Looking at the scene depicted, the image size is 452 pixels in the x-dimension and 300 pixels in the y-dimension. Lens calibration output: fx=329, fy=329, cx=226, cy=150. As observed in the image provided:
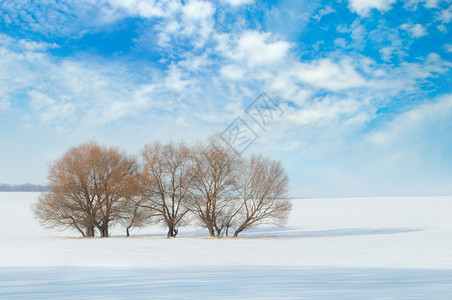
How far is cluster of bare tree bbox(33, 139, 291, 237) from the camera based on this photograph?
30.9 m

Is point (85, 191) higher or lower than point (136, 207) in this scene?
higher

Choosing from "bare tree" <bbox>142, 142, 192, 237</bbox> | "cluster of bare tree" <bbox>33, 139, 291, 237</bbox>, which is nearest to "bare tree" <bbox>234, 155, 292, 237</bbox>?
"cluster of bare tree" <bbox>33, 139, 291, 237</bbox>

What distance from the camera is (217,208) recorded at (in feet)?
102

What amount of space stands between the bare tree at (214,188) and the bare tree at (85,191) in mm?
6708

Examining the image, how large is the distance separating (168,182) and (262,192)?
907cm

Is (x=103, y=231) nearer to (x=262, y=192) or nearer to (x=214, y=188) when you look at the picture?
(x=214, y=188)

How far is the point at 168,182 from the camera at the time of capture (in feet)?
104

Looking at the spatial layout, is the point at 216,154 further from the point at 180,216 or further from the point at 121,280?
the point at 121,280

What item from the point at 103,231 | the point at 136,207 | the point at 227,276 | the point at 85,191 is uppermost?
→ the point at 85,191

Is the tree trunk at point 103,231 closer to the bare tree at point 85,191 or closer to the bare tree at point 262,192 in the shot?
the bare tree at point 85,191

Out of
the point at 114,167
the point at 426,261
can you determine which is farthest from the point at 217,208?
the point at 426,261

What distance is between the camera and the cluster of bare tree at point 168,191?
3086 centimetres

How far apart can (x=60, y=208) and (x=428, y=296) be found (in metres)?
30.9

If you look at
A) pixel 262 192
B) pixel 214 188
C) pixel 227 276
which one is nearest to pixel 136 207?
pixel 214 188
